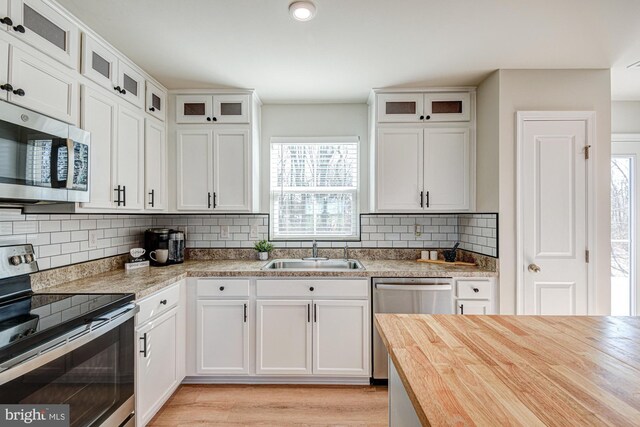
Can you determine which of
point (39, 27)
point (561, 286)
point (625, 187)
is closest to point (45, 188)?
point (39, 27)

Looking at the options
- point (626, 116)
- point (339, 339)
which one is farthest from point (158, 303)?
point (626, 116)

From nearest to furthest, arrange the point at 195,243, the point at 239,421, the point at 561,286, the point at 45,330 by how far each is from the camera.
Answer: the point at 45,330 < the point at 239,421 < the point at 561,286 < the point at 195,243

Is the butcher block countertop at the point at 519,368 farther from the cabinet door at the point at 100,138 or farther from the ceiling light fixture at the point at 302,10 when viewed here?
the cabinet door at the point at 100,138

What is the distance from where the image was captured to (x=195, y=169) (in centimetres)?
286

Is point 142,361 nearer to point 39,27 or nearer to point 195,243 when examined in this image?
point 195,243

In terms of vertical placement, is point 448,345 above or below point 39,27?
below

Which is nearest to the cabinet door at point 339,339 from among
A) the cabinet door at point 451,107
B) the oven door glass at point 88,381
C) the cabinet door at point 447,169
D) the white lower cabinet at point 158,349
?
the white lower cabinet at point 158,349

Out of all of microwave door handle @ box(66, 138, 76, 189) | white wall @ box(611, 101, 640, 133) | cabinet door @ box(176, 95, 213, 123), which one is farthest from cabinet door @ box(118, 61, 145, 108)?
white wall @ box(611, 101, 640, 133)

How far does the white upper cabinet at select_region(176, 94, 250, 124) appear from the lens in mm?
2855

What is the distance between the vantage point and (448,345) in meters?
1.09

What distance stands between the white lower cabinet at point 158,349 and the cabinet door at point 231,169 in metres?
0.85

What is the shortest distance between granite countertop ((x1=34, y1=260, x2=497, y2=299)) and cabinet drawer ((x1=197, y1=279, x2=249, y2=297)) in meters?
0.06

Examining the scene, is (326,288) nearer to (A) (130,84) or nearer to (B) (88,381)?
(B) (88,381)

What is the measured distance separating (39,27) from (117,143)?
745 millimetres
